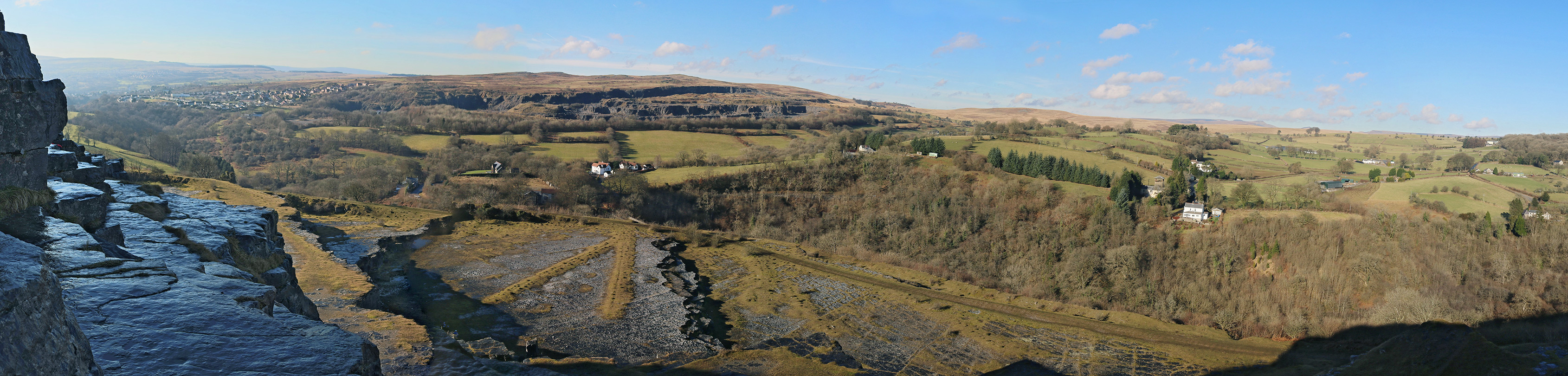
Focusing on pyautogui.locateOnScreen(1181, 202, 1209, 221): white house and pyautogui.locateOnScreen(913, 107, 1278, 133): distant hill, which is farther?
pyautogui.locateOnScreen(913, 107, 1278, 133): distant hill

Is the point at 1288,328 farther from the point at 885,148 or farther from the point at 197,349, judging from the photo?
the point at 885,148

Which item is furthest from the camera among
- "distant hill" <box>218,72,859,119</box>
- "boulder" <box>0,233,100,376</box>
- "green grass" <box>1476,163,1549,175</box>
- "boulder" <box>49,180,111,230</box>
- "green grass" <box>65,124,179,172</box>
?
"distant hill" <box>218,72,859,119</box>

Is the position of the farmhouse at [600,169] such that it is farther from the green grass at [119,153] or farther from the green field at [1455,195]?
the green field at [1455,195]

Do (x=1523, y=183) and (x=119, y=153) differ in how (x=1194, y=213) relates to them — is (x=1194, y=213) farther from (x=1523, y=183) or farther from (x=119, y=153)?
(x=119, y=153)

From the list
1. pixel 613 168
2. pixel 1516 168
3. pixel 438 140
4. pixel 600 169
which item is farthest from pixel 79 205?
pixel 1516 168

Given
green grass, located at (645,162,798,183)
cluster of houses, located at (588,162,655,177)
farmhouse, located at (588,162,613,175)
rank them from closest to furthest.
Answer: green grass, located at (645,162,798,183)
farmhouse, located at (588,162,613,175)
cluster of houses, located at (588,162,655,177)

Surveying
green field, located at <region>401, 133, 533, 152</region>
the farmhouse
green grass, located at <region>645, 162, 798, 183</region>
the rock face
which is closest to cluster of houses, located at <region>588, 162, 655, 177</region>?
the farmhouse

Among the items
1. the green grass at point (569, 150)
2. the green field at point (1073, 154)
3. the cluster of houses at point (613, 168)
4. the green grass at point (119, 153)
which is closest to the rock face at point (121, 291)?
the cluster of houses at point (613, 168)

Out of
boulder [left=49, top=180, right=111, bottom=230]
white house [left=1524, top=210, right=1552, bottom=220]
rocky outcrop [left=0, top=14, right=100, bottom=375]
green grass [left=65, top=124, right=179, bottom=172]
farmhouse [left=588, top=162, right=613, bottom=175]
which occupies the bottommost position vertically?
green grass [left=65, top=124, right=179, bottom=172]

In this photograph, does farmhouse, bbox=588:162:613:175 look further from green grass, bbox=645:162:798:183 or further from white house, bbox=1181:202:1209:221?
white house, bbox=1181:202:1209:221
